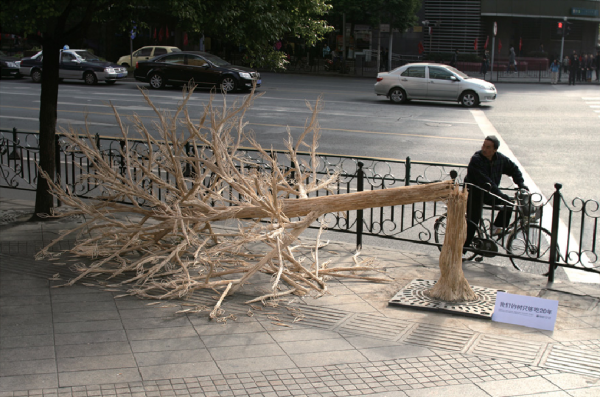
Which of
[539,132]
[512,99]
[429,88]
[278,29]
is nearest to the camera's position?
[278,29]

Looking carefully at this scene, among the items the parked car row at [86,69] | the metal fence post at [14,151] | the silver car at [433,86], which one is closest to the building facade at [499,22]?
the silver car at [433,86]

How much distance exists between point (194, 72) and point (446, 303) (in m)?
22.6

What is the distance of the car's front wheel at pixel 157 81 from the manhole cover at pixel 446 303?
22.9 meters

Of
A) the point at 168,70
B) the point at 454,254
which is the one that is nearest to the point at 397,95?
the point at 168,70

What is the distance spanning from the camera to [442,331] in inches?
240

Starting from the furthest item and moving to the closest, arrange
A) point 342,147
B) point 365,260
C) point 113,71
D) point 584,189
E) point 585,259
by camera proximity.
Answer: point 113,71 < point 342,147 < point 584,189 < point 585,259 < point 365,260

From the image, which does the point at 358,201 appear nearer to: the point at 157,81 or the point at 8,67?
the point at 157,81

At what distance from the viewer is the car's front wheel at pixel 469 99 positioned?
24.3m

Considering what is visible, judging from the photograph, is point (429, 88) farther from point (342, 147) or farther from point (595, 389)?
point (595, 389)

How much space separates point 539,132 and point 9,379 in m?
17.0

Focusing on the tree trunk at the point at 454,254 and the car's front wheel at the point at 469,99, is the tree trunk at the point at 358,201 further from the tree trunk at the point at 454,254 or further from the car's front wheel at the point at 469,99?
the car's front wheel at the point at 469,99

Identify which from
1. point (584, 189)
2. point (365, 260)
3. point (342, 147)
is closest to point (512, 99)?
point (342, 147)

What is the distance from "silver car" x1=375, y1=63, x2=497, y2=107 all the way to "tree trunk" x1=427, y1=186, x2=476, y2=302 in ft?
61.0

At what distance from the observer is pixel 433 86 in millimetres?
24594
